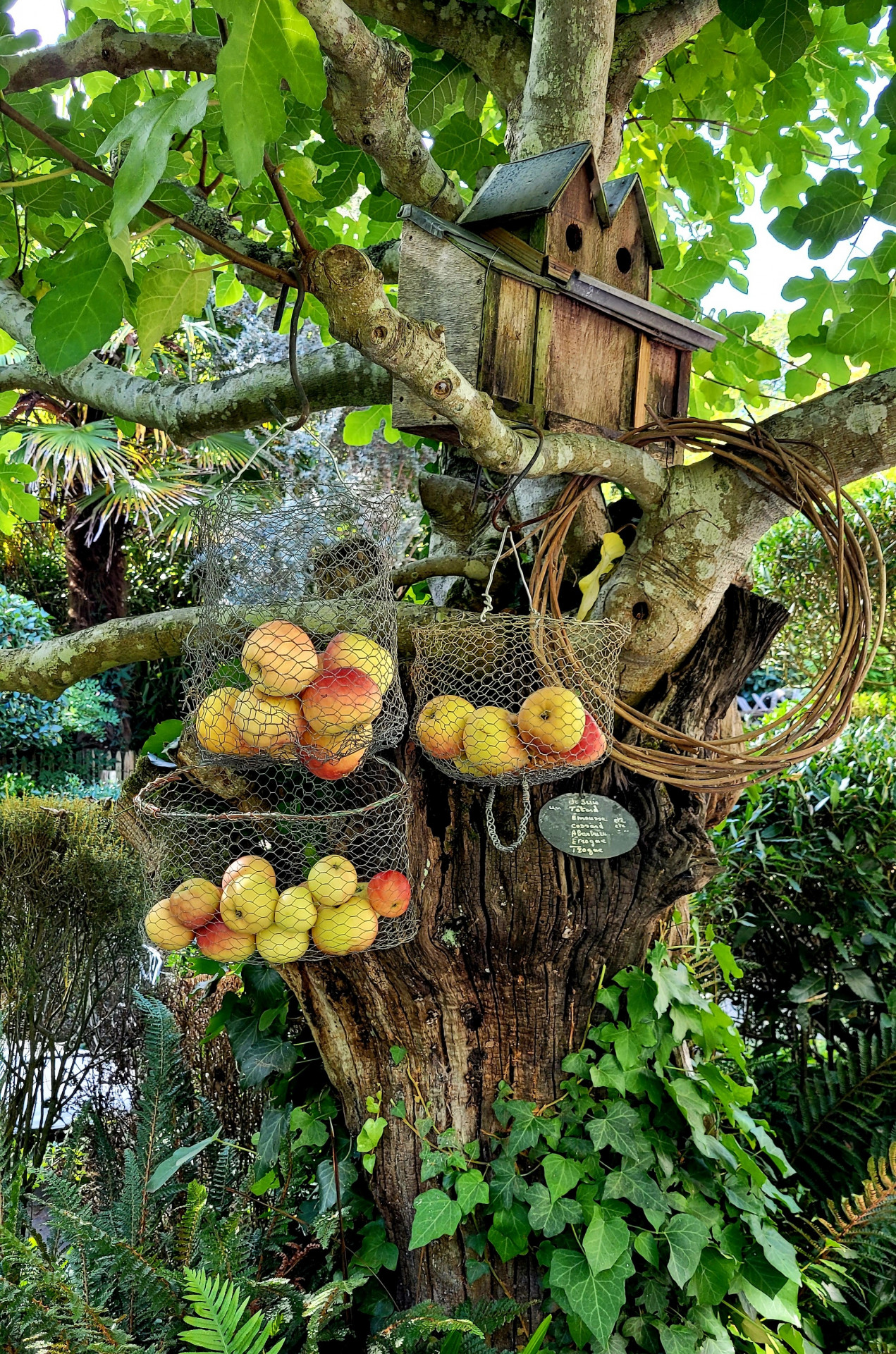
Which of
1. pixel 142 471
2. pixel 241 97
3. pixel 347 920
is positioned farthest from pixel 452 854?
pixel 142 471

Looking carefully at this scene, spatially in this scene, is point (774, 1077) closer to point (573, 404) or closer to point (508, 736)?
point (508, 736)

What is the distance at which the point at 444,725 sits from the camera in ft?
4.99

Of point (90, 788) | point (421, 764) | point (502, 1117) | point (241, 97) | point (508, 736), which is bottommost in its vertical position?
point (90, 788)

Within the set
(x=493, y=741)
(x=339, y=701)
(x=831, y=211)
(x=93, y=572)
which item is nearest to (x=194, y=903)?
(x=339, y=701)

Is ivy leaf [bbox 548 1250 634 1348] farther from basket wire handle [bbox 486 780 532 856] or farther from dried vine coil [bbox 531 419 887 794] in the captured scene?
dried vine coil [bbox 531 419 887 794]

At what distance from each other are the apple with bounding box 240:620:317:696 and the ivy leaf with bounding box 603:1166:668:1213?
120cm

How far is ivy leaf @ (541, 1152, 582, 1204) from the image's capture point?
1783mm

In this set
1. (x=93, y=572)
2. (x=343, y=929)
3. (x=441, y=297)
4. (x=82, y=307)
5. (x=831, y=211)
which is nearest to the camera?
(x=82, y=307)

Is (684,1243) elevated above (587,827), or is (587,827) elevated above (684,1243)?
(587,827)

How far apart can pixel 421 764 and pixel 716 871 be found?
2.19 feet

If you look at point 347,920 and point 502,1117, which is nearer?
point 347,920

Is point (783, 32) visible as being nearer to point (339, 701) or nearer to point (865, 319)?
point (865, 319)

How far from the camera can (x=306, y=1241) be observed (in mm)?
2148

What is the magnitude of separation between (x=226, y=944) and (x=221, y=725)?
1.16 feet
